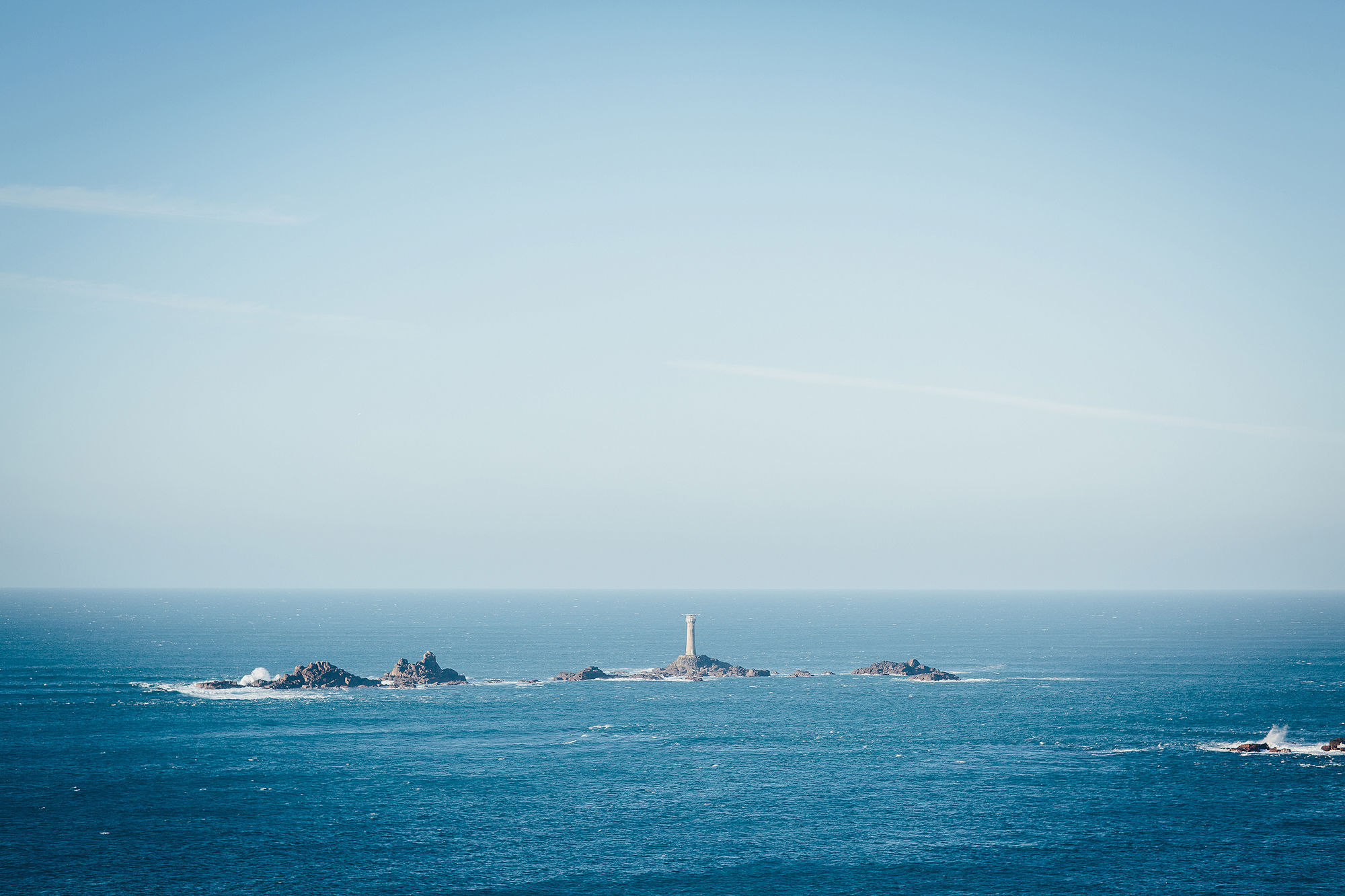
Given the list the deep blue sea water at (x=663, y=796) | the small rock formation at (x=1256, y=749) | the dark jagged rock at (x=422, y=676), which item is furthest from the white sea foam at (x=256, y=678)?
the small rock formation at (x=1256, y=749)

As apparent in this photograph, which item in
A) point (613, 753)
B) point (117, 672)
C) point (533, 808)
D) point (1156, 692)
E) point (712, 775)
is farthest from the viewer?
point (117, 672)

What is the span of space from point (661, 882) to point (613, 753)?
45.6m

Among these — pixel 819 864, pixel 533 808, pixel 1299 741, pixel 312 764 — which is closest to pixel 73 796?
pixel 312 764

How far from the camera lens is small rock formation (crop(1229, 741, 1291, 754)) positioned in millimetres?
118062

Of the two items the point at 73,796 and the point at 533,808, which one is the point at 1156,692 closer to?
the point at 533,808

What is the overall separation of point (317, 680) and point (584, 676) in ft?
160

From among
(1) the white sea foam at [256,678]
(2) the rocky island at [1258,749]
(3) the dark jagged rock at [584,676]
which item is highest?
(1) the white sea foam at [256,678]

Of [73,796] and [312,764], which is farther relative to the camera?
[312,764]

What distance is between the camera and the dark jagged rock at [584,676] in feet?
634

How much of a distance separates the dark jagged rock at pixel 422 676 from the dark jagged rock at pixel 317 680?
418 centimetres

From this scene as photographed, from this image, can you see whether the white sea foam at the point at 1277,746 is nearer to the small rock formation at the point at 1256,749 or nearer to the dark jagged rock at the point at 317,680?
the small rock formation at the point at 1256,749

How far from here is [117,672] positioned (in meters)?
196

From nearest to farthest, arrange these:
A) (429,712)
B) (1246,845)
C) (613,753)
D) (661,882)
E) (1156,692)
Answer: (661,882) < (1246,845) < (613,753) < (429,712) < (1156,692)

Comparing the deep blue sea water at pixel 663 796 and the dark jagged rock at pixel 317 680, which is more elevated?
the dark jagged rock at pixel 317 680
